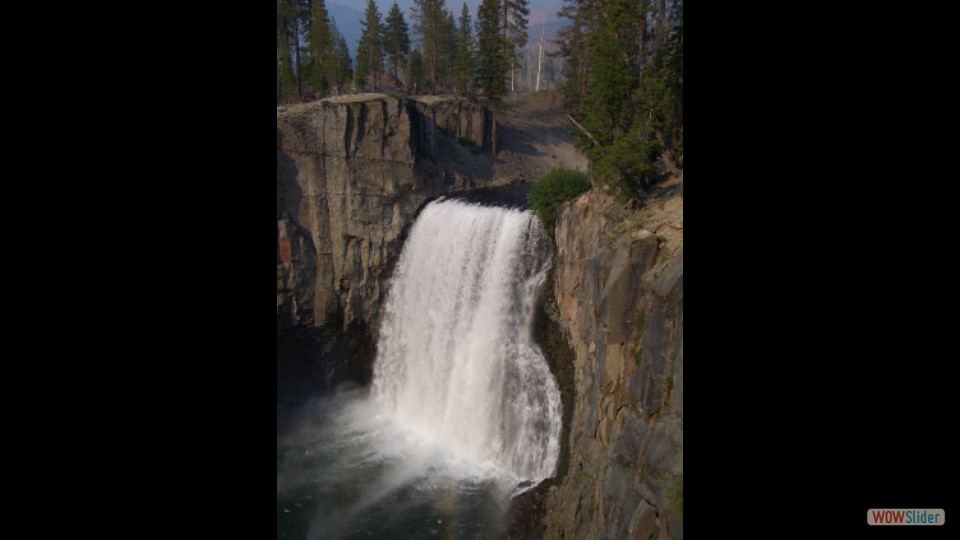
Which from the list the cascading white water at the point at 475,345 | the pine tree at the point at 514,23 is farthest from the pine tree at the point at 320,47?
the cascading white water at the point at 475,345

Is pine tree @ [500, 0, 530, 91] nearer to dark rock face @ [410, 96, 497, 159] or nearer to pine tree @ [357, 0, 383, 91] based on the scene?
pine tree @ [357, 0, 383, 91]

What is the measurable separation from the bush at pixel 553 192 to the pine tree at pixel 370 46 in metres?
29.9

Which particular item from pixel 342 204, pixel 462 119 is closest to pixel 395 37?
pixel 462 119

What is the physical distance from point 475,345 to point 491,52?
1092 inches

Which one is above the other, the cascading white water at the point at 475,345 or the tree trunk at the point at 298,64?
the tree trunk at the point at 298,64

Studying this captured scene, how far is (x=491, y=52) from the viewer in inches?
1598

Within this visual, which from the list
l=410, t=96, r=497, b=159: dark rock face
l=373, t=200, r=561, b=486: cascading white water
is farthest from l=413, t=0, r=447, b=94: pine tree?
l=373, t=200, r=561, b=486: cascading white water

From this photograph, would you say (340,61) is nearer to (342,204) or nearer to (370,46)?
(370,46)

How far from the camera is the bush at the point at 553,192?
755 inches

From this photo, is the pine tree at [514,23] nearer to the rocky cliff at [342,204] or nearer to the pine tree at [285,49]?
the pine tree at [285,49]

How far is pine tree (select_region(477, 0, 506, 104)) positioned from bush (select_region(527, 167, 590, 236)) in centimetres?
2298

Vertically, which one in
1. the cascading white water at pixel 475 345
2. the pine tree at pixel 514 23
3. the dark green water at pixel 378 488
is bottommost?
the dark green water at pixel 378 488
